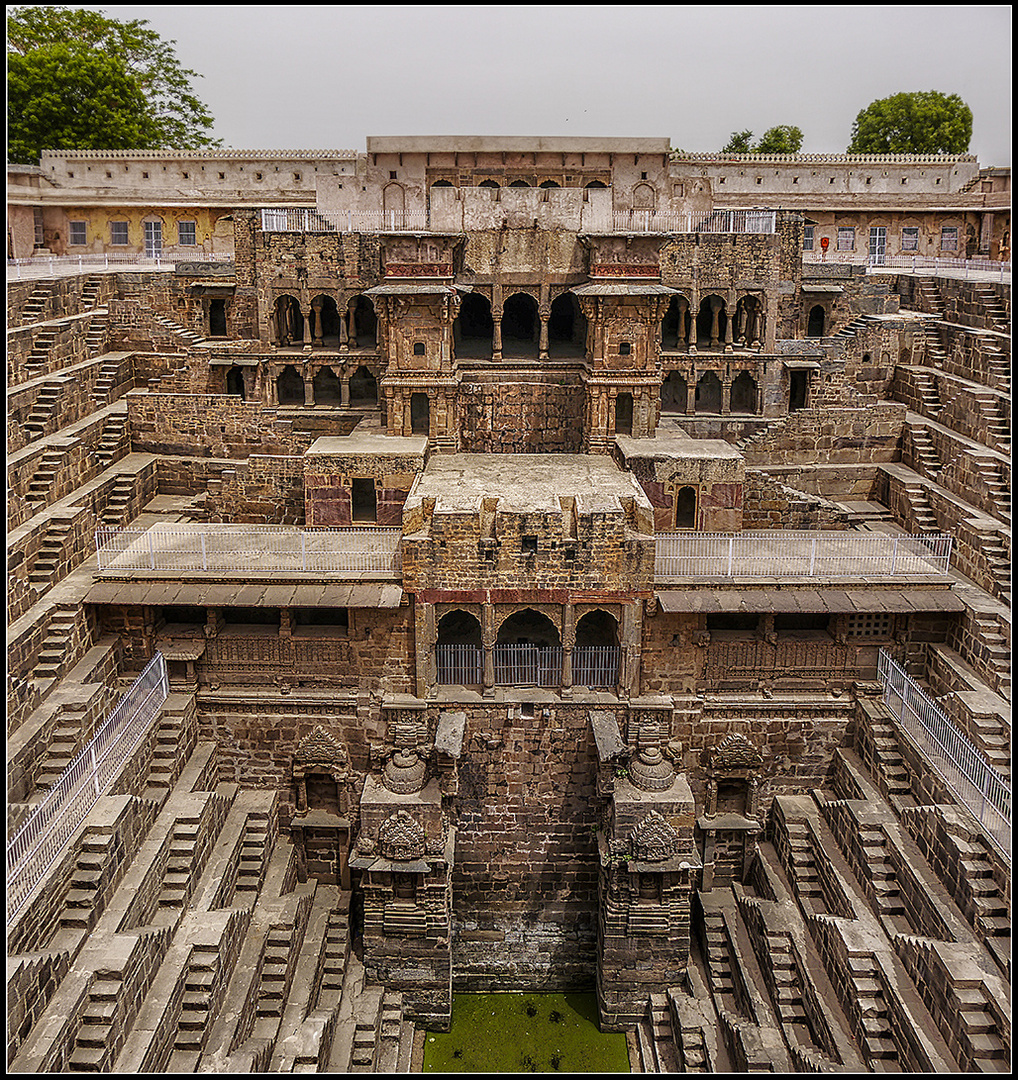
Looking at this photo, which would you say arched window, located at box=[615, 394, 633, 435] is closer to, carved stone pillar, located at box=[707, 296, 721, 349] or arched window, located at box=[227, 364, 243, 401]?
carved stone pillar, located at box=[707, 296, 721, 349]

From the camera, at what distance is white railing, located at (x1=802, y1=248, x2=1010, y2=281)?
3441 centimetres

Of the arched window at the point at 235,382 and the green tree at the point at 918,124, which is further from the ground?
the green tree at the point at 918,124

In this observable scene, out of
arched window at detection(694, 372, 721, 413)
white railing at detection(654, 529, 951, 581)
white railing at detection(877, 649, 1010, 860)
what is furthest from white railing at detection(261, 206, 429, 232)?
white railing at detection(877, 649, 1010, 860)

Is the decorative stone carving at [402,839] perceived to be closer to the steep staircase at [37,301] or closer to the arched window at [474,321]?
the steep staircase at [37,301]

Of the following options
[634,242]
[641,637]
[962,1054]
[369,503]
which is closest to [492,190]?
[634,242]

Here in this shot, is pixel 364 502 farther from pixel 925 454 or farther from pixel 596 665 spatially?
pixel 925 454

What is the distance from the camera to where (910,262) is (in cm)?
4116

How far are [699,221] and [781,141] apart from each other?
30.5 meters

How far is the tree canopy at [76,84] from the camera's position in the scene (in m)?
44.0

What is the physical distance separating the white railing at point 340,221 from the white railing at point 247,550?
37.0 ft

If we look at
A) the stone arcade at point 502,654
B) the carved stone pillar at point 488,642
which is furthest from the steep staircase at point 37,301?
the carved stone pillar at point 488,642

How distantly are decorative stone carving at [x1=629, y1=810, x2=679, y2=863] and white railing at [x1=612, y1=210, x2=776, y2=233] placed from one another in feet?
60.1

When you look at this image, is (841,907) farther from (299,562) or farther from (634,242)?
(634,242)

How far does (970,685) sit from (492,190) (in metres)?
19.0
